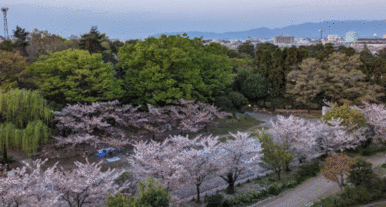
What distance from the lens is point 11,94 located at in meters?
17.1

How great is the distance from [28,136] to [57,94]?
24.7 ft

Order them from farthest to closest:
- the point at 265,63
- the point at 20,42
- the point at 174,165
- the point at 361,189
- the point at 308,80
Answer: the point at 265,63 → the point at 308,80 → the point at 20,42 → the point at 361,189 → the point at 174,165

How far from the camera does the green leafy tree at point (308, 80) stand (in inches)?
1248

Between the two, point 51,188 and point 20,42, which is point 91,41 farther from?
point 51,188

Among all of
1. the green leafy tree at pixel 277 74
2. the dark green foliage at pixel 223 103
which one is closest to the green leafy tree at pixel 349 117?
the dark green foliage at pixel 223 103

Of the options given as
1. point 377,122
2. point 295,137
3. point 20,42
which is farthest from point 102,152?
point 377,122

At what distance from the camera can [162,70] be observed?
25219mm

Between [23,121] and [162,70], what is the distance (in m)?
11.4

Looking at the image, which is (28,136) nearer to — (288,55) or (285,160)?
(285,160)

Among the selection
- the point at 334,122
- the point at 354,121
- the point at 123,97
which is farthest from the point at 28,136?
the point at 354,121

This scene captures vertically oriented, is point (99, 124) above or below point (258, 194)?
above

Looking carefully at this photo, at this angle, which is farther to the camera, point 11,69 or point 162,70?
point 162,70

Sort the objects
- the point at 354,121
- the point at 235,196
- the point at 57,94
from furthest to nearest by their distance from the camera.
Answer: the point at 57,94 < the point at 354,121 < the point at 235,196

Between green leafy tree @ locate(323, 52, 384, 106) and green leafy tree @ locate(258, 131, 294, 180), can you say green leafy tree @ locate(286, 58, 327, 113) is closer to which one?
green leafy tree @ locate(323, 52, 384, 106)
